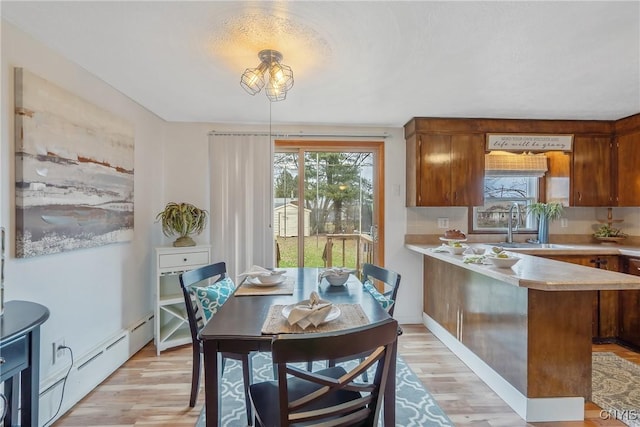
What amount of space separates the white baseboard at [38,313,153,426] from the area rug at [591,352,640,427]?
3.31 m

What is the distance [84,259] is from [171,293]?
3.28 ft

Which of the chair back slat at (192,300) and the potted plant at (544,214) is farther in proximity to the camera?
the potted plant at (544,214)

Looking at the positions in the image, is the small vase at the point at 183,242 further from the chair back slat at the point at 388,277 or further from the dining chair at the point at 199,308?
→ the chair back slat at the point at 388,277

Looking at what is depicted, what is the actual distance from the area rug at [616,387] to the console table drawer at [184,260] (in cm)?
315

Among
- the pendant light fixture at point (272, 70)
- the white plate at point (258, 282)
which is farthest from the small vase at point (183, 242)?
the pendant light fixture at point (272, 70)

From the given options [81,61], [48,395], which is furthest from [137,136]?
[48,395]

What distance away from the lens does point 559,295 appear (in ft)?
6.27

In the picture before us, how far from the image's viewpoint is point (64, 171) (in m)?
1.95

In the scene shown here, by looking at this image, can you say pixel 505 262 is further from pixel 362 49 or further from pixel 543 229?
pixel 543 229

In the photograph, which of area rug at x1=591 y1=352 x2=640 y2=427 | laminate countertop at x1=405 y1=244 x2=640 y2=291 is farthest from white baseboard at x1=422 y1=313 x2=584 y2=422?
laminate countertop at x1=405 y1=244 x2=640 y2=291

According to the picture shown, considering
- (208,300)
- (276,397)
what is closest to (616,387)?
(276,397)

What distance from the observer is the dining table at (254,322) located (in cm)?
130

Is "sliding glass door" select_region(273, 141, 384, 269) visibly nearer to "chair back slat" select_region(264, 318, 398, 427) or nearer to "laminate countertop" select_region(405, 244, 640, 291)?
"laminate countertop" select_region(405, 244, 640, 291)

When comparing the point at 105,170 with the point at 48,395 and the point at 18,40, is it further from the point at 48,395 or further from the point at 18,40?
the point at 48,395
